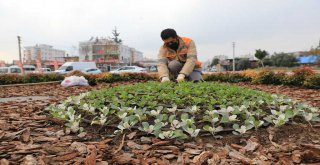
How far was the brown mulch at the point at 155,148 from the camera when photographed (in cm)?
171

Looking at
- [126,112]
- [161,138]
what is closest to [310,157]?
[161,138]

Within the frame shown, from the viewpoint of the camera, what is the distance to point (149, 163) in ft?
5.53

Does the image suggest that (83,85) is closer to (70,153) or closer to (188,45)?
(188,45)

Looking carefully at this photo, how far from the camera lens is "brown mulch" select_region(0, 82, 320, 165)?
171cm

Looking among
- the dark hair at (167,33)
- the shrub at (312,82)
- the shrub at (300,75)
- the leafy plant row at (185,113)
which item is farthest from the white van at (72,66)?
the leafy plant row at (185,113)

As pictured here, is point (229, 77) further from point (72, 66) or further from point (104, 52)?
point (104, 52)

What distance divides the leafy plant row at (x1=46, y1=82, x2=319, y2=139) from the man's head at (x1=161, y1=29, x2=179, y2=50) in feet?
3.76

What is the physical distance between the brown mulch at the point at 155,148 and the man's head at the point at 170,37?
88.6 inches

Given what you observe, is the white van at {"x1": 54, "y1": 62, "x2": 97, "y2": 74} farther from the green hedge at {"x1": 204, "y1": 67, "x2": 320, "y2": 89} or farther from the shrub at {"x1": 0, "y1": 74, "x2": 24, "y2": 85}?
the green hedge at {"x1": 204, "y1": 67, "x2": 320, "y2": 89}

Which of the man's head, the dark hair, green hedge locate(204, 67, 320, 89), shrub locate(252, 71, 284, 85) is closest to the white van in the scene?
green hedge locate(204, 67, 320, 89)

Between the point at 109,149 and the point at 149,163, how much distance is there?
0.35 metres

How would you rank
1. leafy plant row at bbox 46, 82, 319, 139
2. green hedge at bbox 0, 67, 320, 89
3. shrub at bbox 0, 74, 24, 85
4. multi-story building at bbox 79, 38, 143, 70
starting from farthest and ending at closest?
multi-story building at bbox 79, 38, 143, 70 < shrub at bbox 0, 74, 24, 85 < green hedge at bbox 0, 67, 320, 89 < leafy plant row at bbox 46, 82, 319, 139

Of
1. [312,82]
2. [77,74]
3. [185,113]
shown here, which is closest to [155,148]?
[185,113]

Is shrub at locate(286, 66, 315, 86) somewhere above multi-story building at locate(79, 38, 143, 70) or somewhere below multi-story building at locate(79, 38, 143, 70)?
below
